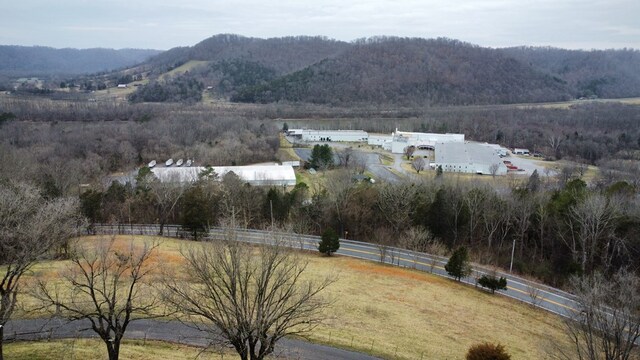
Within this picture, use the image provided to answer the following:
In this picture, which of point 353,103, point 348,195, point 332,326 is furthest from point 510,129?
point 332,326

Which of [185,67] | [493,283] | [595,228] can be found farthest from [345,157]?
[185,67]

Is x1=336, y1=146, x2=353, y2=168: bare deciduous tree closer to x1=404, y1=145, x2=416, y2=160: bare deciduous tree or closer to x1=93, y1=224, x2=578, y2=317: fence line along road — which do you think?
x1=404, y1=145, x2=416, y2=160: bare deciduous tree

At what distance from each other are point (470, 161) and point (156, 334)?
53.0 m

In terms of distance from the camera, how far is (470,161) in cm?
6212

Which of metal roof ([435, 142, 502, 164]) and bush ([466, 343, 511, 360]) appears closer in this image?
bush ([466, 343, 511, 360])

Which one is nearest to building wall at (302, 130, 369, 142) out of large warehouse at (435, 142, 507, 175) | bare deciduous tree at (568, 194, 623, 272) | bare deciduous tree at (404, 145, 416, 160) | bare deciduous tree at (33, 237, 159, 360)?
bare deciduous tree at (404, 145, 416, 160)

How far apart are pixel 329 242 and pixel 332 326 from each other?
12282 millimetres

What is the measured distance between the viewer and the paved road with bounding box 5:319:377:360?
16484 millimetres

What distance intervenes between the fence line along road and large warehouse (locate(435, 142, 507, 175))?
95.7ft

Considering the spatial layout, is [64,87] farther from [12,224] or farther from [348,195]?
[12,224]

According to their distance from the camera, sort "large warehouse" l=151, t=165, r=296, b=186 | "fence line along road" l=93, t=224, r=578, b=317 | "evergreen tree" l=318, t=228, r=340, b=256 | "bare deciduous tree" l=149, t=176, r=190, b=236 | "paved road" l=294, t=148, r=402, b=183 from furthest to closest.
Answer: "paved road" l=294, t=148, r=402, b=183
"large warehouse" l=151, t=165, r=296, b=186
"bare deciduous tree" l=149, t=176, r=190, b=236
"evergreen tree" l=318, t=228, r=340, b=256
"fence line along road" l=93, t=224, r=578, b=317

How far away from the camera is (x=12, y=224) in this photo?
17.5 meters

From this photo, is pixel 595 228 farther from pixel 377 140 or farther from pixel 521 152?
pixel 377 140

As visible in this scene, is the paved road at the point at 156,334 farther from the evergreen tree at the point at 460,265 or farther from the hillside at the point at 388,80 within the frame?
→ the hillside at the point at 388,80
